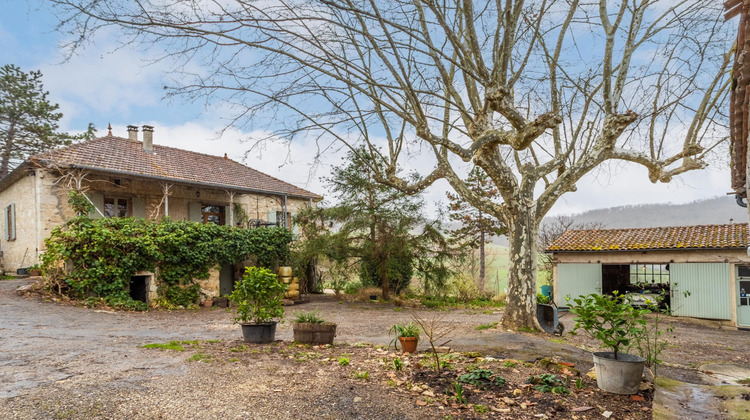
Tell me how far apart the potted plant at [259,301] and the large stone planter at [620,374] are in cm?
490

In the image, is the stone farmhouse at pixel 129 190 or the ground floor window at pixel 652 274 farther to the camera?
the ground floor window at pixel 652 274

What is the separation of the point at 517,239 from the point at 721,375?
12.7 ft

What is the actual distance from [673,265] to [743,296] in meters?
2.01

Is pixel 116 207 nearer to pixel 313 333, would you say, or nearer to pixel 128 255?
pixel 128 255

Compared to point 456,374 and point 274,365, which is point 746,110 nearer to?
point 456,374

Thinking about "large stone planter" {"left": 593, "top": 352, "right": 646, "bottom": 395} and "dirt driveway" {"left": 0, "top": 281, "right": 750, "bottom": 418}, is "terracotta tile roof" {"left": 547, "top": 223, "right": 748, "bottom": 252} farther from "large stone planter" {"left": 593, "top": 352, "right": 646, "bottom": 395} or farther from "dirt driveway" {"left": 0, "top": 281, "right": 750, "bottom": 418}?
"large stone planter" {"left": 593, "top": 352, "right": 646, "bottom": 395}

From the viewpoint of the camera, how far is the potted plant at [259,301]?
745 cm

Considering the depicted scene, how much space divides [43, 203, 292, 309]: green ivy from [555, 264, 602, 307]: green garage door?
40.5ft


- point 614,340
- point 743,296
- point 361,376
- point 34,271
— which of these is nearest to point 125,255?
point 34,271

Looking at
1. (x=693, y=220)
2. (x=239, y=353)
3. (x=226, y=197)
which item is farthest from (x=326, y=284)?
(x=693, y=220)

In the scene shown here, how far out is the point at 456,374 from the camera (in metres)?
5.26

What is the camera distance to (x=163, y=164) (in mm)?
→ 18188

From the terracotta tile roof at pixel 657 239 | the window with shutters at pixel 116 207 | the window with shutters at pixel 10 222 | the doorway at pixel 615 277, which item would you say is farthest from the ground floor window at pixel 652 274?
the window with shutters at pixel 10 222

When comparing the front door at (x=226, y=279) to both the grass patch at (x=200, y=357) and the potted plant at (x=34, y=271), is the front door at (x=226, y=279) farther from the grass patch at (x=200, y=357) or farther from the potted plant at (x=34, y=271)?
the grass patch at (x=200, y=357)
